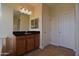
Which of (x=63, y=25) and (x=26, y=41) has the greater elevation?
(x=63, y=25)

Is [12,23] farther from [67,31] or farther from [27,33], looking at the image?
[67,31]

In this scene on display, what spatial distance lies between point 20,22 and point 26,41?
15.9 inches

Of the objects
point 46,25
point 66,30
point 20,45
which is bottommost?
point 20,45

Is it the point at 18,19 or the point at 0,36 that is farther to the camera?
the point at 18,19

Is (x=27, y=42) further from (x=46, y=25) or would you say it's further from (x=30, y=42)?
(x=46, y=25)

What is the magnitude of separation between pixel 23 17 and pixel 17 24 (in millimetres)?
230

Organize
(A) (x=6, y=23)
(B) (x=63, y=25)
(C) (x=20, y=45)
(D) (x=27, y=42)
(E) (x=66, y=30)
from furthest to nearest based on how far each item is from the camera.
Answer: (E) (x=66, y=30)
(B) (x=63, y=25)
(D) (x=27, y=42)
(C) (x=20, y=45)
(A) (x=6, y=23)

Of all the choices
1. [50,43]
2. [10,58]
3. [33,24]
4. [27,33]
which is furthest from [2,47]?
[50,43]

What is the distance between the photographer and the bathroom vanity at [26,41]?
2.07m

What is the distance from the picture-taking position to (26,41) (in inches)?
88.0

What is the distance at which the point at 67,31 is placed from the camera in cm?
264

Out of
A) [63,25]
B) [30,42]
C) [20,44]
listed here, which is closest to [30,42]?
[30,42]

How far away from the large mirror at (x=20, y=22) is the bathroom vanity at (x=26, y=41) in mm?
98

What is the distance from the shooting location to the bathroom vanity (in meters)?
2.07
